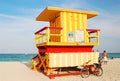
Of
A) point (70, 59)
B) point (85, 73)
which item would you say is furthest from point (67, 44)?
point (85, 73)

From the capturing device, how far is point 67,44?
45.6ft

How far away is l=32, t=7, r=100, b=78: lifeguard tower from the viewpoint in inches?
520

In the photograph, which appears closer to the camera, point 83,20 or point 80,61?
point 80,61

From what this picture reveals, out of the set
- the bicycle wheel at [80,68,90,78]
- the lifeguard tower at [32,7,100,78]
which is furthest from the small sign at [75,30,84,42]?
the bicycle wheel at [80,68,90,78]

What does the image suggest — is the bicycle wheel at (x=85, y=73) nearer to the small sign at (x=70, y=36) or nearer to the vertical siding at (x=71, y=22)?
the small sign at (x=70, y=36)

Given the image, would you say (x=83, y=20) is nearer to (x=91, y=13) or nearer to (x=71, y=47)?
(x=91, y=13)

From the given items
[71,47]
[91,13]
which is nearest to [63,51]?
[71,47]

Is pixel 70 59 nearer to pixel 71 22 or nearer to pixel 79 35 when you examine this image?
pixel 79 35

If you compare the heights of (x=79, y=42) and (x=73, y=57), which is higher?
(x=79, y=42)

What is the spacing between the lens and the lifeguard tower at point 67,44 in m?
13.2

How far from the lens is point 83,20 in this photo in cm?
1554

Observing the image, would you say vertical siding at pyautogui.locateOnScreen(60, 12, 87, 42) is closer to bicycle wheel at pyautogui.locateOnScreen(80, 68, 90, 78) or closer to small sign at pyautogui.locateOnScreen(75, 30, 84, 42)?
small sign at pyautogui.locateOnScreen(75, 30, 84, 42)

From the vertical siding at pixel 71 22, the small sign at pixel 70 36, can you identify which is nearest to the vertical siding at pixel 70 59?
the small sign at pixel 70 36

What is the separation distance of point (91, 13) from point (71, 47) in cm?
335
